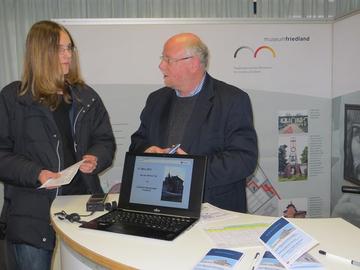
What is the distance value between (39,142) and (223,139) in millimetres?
918

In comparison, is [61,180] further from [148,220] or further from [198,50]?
[198,50]

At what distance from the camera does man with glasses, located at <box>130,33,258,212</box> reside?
213 centimetres

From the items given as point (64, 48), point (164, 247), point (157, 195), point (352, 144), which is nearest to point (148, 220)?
point (157, 195)

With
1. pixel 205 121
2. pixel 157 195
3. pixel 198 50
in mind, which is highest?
pixel 198 50

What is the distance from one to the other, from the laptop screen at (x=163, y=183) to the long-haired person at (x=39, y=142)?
337mm

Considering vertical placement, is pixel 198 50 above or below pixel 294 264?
above

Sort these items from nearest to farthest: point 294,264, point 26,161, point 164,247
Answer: point 294,264, point 164,247, point 26,161

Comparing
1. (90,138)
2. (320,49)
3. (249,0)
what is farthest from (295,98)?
Answer: (90,138)

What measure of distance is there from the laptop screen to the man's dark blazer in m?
0.38

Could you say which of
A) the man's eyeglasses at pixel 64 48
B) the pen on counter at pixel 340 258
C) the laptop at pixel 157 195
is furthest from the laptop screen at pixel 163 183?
the man's eyeglasses at pixel 64 48

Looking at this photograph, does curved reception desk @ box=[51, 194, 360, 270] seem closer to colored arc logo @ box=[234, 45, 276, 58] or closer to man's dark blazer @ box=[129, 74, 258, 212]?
man's dark blazer @ box=[129, 74, 258, 212]

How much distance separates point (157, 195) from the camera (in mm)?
1706

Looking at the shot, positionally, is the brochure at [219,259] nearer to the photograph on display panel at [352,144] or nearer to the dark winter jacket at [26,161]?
the dark winter jacket at [26,161]

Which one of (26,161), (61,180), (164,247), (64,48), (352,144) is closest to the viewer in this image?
(164,247)
